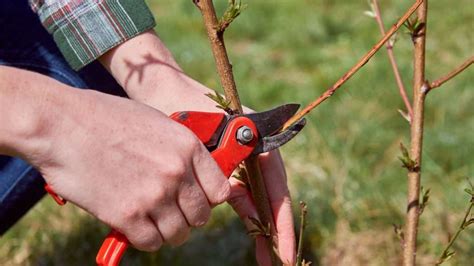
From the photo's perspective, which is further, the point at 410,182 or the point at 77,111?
the point at 410,182

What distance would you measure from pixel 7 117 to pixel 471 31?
2.96 meters

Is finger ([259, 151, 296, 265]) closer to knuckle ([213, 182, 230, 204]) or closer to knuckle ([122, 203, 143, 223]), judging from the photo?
knuckle ([213, 182, 230, 204])

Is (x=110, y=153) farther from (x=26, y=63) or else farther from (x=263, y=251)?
(x=26, y=63)

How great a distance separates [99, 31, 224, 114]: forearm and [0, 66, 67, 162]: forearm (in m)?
0.39

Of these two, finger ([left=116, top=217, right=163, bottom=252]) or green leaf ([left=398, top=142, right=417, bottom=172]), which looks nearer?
finger ([left=116, top=217, right=163, bottom=252])

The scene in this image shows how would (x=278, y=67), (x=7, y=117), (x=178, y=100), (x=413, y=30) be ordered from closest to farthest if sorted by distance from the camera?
(x=7, y=117), (x=413, y=30), (x=178, y=100), (x=278, y=67)

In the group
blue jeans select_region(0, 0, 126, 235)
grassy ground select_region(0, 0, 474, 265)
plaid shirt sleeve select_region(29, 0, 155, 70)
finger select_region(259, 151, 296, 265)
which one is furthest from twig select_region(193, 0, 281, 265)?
grassy ground select_region(0, 0, 474, 265)

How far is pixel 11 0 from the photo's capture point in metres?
1.83

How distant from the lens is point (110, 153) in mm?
1105

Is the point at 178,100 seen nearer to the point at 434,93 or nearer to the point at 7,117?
the point at 7,117

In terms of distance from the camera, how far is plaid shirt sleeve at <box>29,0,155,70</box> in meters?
1.52

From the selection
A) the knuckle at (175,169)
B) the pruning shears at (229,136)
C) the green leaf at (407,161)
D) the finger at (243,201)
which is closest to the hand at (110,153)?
the knuckle at (175,169)

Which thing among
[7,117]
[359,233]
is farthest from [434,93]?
[7,117]

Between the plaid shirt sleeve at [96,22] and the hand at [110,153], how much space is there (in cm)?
41
